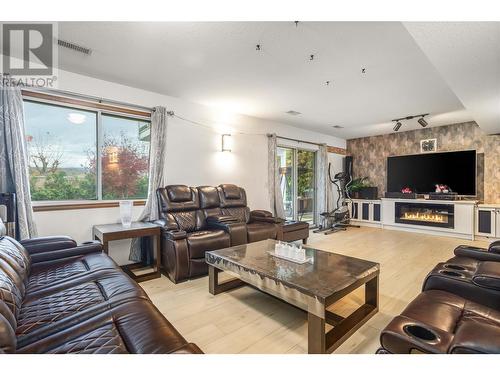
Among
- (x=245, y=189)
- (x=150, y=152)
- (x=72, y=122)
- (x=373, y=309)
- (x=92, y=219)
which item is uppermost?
(x=72, y=122)

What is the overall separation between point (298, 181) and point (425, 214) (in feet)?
9.93

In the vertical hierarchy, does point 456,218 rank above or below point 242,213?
below

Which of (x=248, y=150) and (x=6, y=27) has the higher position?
(x=6, y=27)

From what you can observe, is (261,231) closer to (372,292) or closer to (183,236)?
(183,236)

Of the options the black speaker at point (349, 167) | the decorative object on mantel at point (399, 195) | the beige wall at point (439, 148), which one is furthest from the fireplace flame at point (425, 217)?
the black speaker at point (349, 167)

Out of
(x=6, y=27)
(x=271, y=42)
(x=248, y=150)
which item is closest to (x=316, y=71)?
(x=271, y=42)

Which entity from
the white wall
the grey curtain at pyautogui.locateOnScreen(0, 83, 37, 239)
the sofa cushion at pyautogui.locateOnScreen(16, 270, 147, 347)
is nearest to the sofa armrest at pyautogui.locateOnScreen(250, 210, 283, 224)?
the white wall

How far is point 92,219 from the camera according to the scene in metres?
3.16

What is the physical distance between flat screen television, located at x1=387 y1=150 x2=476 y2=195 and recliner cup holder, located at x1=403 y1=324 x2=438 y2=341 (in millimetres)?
5496

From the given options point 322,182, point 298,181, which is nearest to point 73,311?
point 298,181

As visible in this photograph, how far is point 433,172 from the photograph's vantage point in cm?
566

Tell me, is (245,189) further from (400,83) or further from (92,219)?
(400,83)

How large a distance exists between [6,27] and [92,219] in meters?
2.09

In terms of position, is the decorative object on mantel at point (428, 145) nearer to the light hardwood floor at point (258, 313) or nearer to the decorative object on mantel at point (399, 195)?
the decorative object on mantel at point (399, 195)
